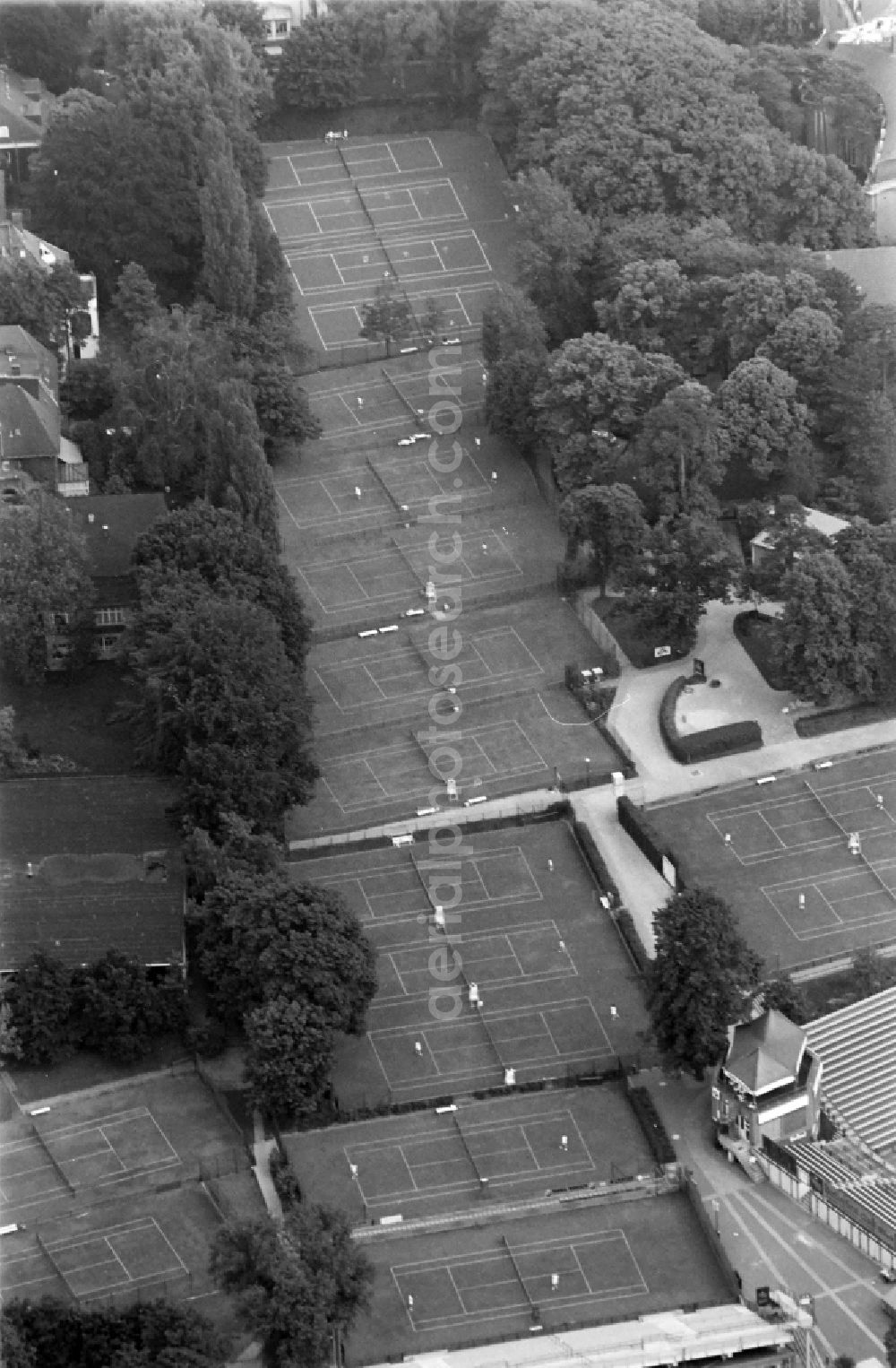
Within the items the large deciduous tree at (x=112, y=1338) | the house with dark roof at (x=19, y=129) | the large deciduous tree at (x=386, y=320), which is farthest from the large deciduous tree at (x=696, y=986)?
the house with dark roof at (x=19, y=129)

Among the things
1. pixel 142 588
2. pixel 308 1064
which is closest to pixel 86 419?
pixel 142 588

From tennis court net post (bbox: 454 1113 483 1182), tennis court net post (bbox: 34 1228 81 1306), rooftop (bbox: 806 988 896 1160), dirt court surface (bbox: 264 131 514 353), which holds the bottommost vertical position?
dirt court surface (bbox: 264 131 514 353)

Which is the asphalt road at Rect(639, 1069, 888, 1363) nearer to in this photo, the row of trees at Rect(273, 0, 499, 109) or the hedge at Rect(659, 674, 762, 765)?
the hedge at Rect(659, 674, 762, 765)

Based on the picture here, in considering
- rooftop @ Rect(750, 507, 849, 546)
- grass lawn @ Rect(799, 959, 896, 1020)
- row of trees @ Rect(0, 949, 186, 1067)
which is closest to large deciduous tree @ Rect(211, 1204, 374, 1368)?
row of trees @ Rect(0, 949, 186, 1067)

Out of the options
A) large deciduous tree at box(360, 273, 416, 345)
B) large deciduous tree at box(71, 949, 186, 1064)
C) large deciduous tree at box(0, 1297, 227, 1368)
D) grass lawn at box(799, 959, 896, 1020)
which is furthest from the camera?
large deciduous tree at box(360, 273, 416, 345)

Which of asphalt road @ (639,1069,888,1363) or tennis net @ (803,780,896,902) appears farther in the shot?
tennis net @ (803,780,896,902)

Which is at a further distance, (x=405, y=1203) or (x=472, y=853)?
(x=472, y=853)

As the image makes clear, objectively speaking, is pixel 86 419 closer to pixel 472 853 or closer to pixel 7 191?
pixel 7 191
